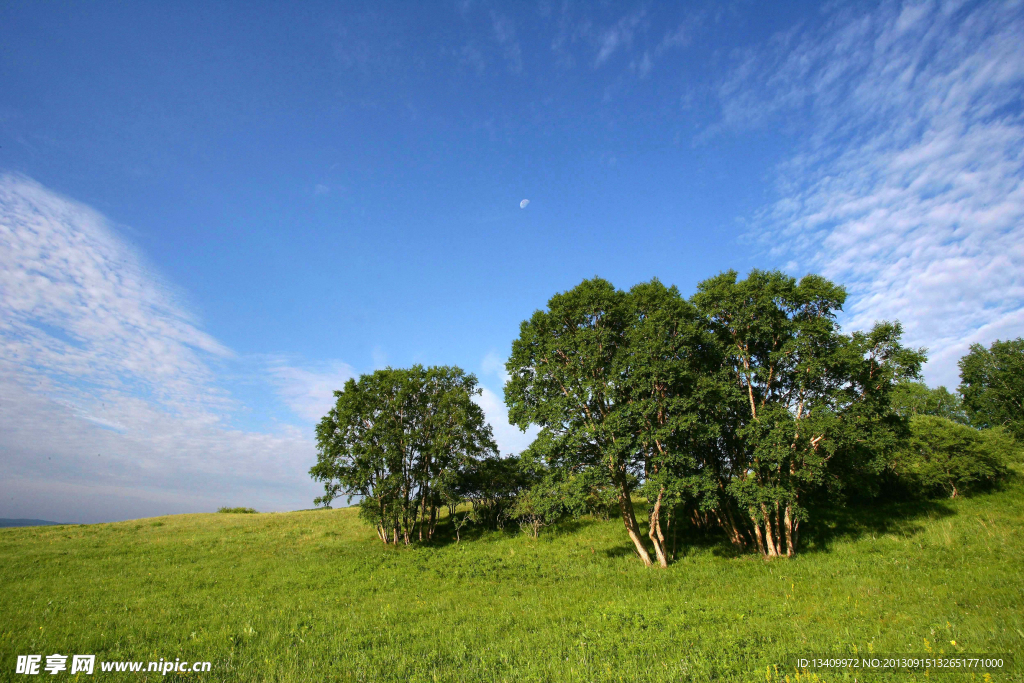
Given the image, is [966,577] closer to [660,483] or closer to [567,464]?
[660,483]

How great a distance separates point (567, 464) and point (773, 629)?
491 inches

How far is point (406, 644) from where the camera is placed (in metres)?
13.4

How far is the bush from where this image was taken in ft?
92.8

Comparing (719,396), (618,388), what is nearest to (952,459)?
(719,396)

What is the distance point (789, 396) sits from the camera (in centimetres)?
2270

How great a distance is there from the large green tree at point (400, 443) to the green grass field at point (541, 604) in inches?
142

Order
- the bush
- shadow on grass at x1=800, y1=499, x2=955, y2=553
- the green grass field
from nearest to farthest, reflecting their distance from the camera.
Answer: the green grass field
shadow on grass at x1=800, y1=499, x2=955, y2=553
the bush

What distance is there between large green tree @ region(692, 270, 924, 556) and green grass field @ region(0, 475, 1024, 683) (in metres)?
3.66

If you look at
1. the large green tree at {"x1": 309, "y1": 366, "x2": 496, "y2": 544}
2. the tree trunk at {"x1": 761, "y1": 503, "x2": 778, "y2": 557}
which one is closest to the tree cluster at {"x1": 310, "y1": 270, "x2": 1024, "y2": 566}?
the tree trunk at {"x1": 761, "y1": 503, "x2": 778, "y2": 557}

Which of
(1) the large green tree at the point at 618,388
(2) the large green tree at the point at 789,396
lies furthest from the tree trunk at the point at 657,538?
(2) the large green tree at the point at 789,396

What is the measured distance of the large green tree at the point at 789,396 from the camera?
2041 cm

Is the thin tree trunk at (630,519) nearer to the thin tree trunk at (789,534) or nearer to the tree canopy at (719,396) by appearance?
the tree canopy at (719,396)

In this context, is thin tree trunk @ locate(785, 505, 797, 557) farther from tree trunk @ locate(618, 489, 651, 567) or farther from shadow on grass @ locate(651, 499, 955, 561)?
tree trunk @ locate(618, 489, 651, 567)

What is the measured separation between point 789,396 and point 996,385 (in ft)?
196
